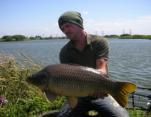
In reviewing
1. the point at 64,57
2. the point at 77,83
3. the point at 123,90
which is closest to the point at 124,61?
the point at 64,57

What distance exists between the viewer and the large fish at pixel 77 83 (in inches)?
136

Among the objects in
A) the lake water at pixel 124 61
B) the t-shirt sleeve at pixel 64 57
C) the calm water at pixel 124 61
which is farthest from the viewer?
the calm water at pixel 124 61

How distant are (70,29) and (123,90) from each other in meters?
0.91

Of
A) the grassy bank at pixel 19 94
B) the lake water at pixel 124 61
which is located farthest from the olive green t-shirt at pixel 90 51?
the lake water at pixel 124 61

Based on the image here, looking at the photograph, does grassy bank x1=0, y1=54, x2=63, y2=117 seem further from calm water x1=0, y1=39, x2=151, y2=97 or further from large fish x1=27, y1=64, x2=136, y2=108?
large fish x1=27, y1=64, x2=136, y2=108

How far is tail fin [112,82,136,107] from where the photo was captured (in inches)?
141

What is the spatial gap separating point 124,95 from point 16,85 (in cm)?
367

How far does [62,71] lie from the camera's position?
139 inches

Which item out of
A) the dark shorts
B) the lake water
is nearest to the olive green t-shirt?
the dark shorts

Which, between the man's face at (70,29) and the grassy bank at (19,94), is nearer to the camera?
the man's face at (70,29)

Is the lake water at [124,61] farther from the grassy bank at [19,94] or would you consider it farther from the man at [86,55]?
the man at [86,55]

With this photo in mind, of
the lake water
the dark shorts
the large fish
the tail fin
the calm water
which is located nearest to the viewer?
the large fish

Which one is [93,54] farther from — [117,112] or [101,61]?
[117,112]

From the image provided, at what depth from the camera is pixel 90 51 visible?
423 cm
